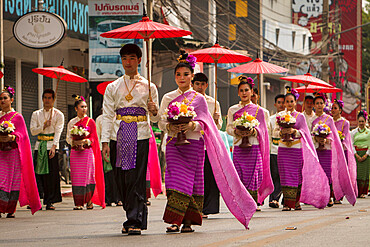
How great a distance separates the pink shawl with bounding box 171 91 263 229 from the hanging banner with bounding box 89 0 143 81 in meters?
12.3

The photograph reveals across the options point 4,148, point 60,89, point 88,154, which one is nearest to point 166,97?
point 4,148

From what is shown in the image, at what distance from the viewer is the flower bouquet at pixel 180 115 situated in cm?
845

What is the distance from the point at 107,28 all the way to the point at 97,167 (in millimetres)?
8254

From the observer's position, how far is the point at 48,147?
13.5 m

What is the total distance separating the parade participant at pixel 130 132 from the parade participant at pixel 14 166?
330cm

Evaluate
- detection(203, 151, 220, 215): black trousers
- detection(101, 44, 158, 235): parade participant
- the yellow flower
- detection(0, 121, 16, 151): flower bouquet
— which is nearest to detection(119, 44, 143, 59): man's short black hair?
detection(101, 44, 158, 235): parade participant

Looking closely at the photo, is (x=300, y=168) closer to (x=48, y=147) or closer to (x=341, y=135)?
(x=341, y=135)

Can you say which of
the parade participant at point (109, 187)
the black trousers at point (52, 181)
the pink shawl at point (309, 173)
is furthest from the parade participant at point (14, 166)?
the pink shawl at point (309, 173)

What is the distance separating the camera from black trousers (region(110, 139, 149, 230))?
8297 millimetres

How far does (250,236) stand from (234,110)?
4.21m

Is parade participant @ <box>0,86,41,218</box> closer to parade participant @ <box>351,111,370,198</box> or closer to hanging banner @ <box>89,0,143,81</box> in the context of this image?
parade participant @ <box>351,111,370,198</box>

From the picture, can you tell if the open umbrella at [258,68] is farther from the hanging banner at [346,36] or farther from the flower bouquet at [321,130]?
the hanging banner at [346,36]

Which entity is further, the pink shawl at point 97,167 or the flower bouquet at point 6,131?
the pink shawl at point 97,167

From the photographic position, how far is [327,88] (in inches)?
618
